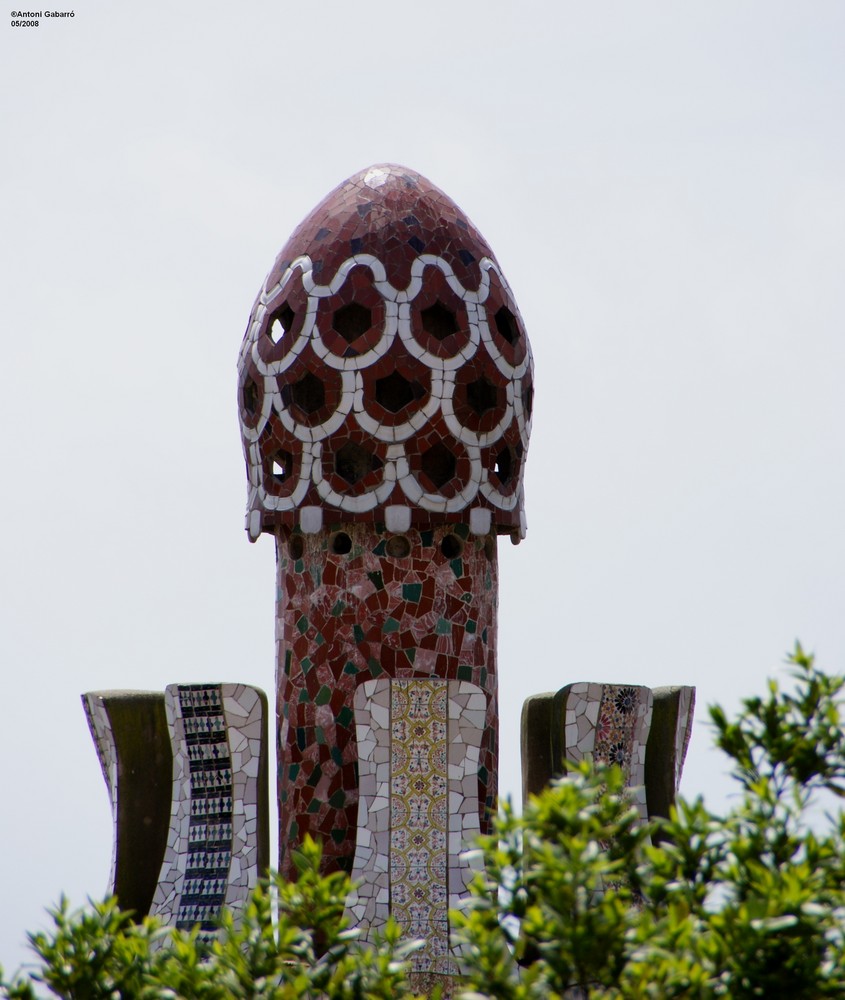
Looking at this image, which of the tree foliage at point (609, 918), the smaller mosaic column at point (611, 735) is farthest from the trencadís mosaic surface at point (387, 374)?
the tree foliage at point (609, 918)

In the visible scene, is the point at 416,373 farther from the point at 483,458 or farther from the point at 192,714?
the point at 192,714

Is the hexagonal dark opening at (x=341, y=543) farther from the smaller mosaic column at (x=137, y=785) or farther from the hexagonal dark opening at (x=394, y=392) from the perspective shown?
the smaller mosaic column at (x=137, y=785)

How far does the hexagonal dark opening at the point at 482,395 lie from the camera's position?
11414 mm

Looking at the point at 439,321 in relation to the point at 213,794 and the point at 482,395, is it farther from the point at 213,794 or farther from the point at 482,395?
the point at 213,794

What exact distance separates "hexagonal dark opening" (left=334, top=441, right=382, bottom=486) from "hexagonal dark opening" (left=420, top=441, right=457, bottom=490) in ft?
1.12

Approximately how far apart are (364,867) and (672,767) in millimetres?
2740

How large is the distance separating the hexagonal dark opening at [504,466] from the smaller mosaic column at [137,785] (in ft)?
9.17

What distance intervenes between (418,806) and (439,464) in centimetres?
230

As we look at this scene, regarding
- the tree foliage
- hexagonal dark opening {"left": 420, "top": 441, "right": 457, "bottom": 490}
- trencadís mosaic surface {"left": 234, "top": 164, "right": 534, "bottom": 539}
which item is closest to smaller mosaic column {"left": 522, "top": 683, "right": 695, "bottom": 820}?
trencadís mosaic surface {"left": 234, "top": 164, "right": 534, "bottom": 539}

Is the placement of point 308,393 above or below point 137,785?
above

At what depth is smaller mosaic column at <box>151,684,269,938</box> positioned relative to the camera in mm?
10977

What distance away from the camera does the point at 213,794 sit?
1117 centimetres

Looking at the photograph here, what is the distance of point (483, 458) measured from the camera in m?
11.4

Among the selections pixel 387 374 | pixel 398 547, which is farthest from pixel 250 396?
pixel 398 547
